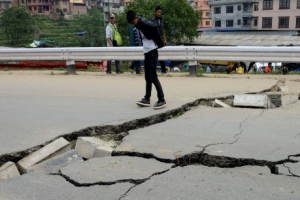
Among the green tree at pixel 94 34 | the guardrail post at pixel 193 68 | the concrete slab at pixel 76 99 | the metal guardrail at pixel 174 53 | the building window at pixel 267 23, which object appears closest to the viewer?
the concrete slab at pixel 76 99

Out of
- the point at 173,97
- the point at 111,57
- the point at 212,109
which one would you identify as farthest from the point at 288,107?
the point at 111,57

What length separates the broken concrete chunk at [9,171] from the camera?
3809 mm

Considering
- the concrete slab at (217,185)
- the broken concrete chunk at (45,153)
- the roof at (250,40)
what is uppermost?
the roof at (250,40)

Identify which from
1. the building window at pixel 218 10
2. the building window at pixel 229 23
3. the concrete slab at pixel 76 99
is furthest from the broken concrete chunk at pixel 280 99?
the building window at pixel 218 10

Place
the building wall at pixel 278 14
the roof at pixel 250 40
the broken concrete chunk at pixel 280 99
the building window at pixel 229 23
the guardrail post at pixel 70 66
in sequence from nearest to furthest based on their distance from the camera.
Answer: the broken concrete chunk at pixel 280 99 < the guardrail post at pixel 70 66 < the roof at pixel 250 40 < the building wall at pixel 278 14 < the building window at pixel 229 23

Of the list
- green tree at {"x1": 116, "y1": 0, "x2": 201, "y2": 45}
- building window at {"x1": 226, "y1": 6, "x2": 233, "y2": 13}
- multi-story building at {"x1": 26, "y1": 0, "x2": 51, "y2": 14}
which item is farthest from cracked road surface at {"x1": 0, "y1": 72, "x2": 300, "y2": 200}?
multi-story building at {"x1": 26, "y1": 0, "x2": 51, "y2": 14}

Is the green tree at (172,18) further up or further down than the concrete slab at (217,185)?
further up

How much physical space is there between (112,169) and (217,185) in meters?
1.10

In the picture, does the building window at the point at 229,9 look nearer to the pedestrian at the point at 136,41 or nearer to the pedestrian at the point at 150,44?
the pedestrian at the point at 136,41

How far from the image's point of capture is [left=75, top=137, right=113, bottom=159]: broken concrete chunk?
13.9 ft

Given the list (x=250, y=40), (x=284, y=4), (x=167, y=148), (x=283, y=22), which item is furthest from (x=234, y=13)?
(x=167, y=148)

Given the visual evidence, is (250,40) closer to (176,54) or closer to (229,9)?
(176,54)

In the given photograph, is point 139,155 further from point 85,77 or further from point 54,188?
point 85,77

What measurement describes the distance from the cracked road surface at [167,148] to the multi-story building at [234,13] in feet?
178
